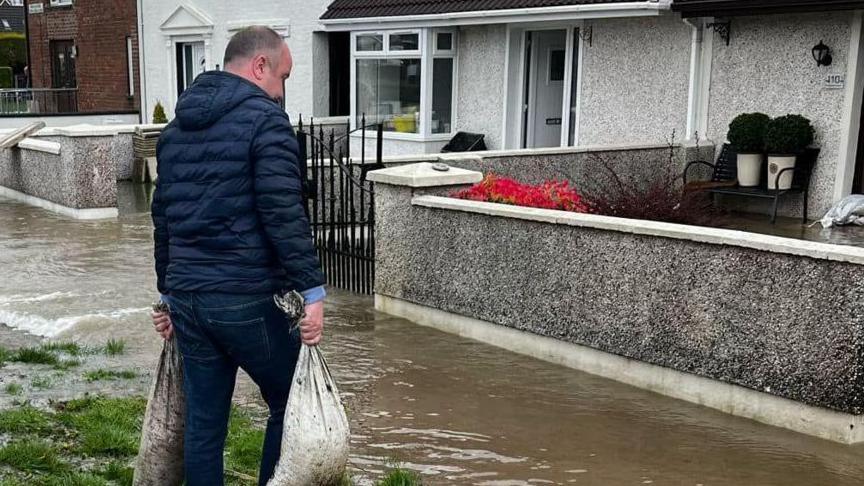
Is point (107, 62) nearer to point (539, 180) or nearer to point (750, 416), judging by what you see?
point (539, 180)

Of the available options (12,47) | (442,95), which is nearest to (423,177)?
(442,95)

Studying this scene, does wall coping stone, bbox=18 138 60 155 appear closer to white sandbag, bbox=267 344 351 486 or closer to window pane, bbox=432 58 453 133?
window pane, bbox=432 58 453 133

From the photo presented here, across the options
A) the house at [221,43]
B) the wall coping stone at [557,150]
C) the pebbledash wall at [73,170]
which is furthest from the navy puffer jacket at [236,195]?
the house at [221,43]

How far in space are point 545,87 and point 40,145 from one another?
7.71 meters

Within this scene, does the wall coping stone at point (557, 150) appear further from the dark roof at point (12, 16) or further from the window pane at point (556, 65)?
the dark roof at point (12, 16)

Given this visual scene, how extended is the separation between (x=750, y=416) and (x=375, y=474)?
2.28 metres

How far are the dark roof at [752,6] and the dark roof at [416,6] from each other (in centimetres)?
104

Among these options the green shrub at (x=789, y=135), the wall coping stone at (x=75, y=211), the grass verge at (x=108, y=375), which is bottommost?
the grass verge at (x=108, y=375)

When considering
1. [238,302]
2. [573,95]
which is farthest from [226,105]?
[573,95]

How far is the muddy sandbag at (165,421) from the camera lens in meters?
4.04

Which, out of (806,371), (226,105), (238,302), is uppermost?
(226,105)

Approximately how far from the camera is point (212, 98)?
141 inches

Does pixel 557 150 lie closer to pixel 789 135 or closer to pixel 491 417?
pixel 789 135

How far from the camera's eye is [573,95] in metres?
15.2
